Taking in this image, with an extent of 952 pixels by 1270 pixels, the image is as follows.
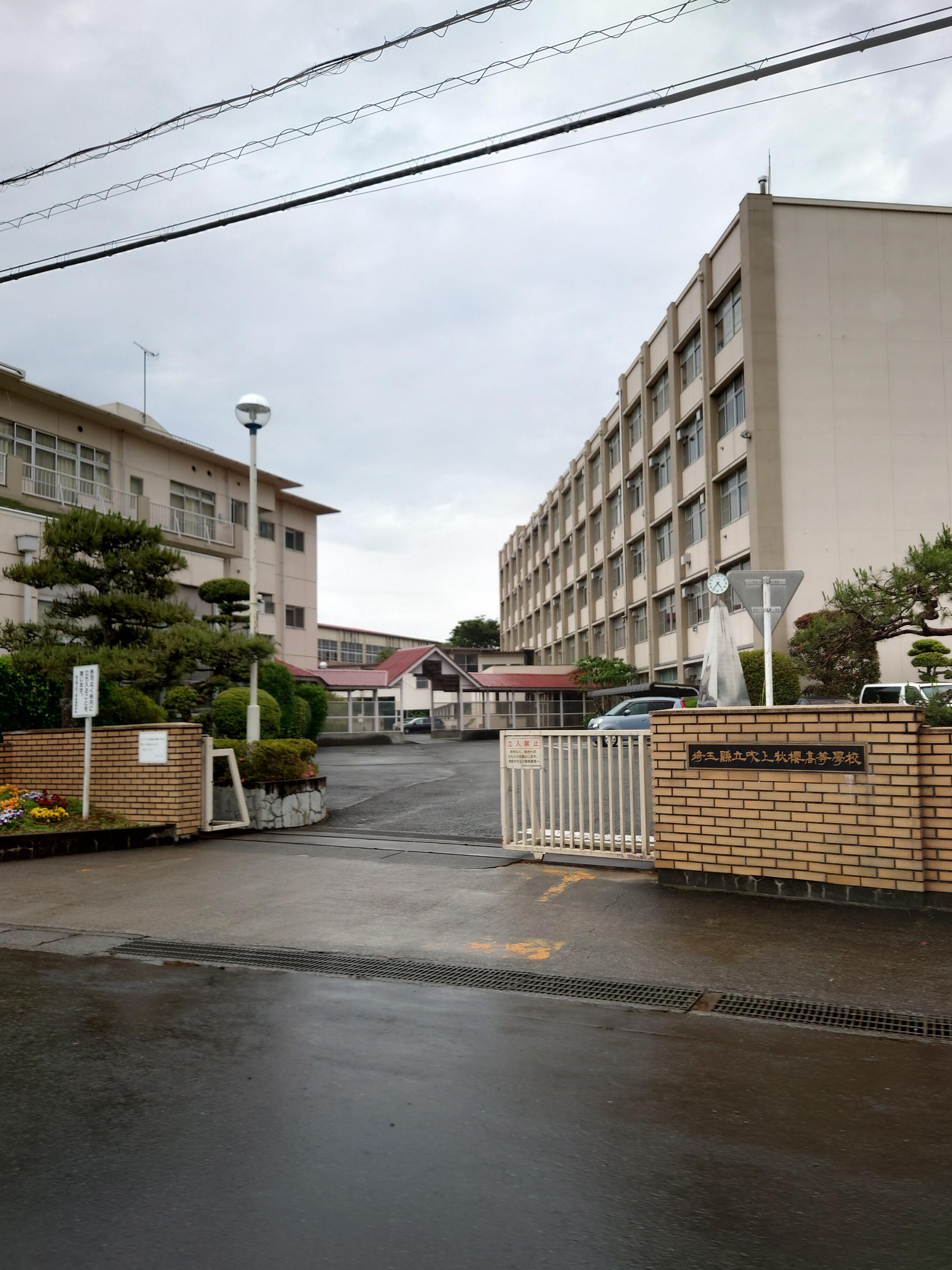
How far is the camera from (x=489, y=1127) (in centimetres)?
372

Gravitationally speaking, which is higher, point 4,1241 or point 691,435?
point 691,435

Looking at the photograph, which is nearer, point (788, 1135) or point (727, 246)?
point (788, 1135)

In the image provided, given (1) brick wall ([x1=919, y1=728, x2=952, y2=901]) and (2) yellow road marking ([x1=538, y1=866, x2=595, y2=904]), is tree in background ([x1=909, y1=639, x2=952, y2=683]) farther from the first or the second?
(1) brick wall ([x1=919, y1=728, x2=952, y2=901])

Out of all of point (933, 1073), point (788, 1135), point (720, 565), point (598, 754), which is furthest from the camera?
point (720, 565)

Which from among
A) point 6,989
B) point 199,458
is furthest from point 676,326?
point 6,989

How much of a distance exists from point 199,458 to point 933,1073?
3464 centimetres

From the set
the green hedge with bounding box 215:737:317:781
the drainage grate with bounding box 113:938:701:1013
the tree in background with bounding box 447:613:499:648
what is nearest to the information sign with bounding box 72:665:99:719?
the green hedge with bounding box 215:737:317:781

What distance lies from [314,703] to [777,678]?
1533 cm

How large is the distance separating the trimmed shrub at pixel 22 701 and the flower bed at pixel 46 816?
3892mm

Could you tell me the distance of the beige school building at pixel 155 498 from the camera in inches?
1062

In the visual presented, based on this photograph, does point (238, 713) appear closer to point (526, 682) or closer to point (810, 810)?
point (810, 810)

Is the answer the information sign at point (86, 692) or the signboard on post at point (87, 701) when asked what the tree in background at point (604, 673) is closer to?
Result: the signboard on post at point (87, 701)

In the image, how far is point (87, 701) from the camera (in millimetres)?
12477

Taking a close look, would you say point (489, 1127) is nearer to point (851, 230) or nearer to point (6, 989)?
point (6, 989)
